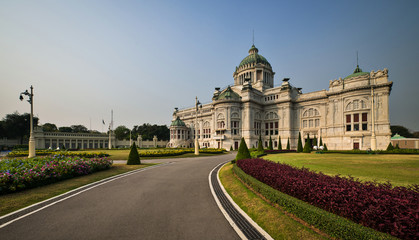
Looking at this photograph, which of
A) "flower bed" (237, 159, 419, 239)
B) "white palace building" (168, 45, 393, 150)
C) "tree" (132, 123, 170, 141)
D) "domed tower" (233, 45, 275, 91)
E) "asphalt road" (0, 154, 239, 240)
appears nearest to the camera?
"flower bed" (237, 159, 419, 239)

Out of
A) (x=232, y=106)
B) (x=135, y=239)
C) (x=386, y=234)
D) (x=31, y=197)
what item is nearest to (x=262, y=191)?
(x=386, y=234)

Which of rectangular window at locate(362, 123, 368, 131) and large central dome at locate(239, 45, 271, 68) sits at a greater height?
large central dome at locate(239, 45, 271, 68)

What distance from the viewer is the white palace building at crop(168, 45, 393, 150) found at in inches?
1709

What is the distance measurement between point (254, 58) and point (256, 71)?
604 cm

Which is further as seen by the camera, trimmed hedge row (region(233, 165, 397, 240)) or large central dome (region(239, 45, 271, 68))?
large central dome (region(239, 45, 271, 68))

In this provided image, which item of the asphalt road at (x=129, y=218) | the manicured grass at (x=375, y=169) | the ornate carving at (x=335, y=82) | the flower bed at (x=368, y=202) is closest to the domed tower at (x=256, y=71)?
the ornate carving at (x=335, y=82)

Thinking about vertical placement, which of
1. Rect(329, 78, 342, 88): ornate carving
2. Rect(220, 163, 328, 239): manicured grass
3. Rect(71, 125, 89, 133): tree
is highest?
Rect(329, 78, 342, 88): ornate carving

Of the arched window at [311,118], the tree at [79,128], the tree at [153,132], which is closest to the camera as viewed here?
the arched window at [311,118]

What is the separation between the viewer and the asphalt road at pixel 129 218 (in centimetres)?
552

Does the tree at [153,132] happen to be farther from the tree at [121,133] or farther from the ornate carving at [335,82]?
the ornate carving at [335,82]

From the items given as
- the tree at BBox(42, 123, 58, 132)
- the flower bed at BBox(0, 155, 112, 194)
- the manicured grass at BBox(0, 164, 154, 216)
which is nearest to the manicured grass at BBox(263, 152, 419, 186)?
the manicured grass at BBox(0, 164, 154, 216)

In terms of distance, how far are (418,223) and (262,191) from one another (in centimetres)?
534

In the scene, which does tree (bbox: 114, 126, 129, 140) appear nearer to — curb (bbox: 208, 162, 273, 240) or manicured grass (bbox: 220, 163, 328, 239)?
curb (bbox: 208, 162, 273, 240)

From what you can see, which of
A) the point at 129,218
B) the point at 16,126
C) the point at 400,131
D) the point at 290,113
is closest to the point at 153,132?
the point at 16,126
